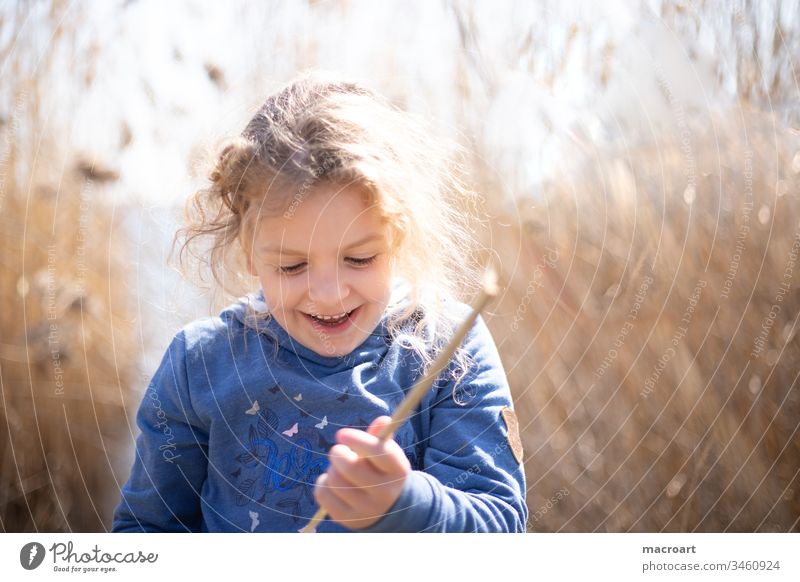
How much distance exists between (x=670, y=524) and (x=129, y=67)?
3.25ft

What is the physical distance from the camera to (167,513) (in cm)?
97

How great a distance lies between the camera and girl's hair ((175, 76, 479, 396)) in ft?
2.94

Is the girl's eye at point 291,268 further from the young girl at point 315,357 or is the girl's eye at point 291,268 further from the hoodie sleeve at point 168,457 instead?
the hoodie sleeve at point 168,457

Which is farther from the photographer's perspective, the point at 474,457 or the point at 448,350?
the point at 474,457

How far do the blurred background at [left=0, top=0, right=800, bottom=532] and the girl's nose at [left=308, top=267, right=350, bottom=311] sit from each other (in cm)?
35

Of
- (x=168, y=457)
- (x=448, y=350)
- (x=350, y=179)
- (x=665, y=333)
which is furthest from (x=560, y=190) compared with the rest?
(x=448, y=350)

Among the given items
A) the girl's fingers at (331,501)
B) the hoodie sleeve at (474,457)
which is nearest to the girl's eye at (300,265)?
the hoodie sleeve at (474,457)

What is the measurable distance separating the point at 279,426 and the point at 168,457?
0.41ft

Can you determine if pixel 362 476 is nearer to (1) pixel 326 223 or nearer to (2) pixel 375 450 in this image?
(2) pixel 375 450

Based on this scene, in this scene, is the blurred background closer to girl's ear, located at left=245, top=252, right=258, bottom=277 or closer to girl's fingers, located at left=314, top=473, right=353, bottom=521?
girl's ear, located at left=245, top=252, right=258, bottom=277

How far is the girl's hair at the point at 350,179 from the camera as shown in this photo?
0.90 metres

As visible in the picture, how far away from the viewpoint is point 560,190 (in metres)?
1.31

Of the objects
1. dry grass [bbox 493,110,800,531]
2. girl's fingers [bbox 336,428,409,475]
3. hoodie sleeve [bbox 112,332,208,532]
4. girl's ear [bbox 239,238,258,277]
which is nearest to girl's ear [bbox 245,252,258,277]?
girl's ear [bbox 239,238,258,277]
